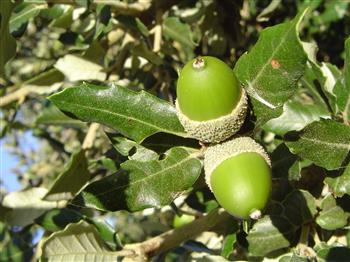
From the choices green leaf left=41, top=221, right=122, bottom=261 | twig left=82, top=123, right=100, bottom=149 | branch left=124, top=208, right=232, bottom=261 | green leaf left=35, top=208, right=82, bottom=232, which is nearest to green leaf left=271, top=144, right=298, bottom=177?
branch left=124, top=208, right=232, bottom=261

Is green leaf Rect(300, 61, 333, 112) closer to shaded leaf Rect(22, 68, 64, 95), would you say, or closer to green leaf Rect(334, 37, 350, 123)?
green leaf Rect(334, 37, 350, 123)

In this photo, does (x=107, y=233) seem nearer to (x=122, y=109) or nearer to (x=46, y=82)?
(x=122, y=109)

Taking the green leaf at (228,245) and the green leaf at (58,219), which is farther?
the green leaf at (58,219)

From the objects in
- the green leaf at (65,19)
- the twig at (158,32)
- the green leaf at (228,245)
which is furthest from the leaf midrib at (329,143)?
the green leaf at (65,19)

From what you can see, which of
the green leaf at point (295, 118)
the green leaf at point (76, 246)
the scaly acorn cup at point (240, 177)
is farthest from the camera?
the green leaf at point (295, 118)

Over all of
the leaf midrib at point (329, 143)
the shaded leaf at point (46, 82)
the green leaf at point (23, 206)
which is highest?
the leaf midrib at point (329, 143)

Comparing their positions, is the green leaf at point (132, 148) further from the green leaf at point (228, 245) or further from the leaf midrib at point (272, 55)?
the green leaf at point (228, 245)

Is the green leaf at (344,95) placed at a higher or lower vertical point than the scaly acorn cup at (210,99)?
lower
